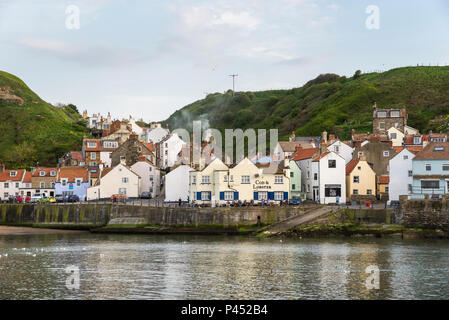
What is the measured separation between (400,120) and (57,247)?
232 ft

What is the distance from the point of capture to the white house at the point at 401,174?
2702 inches

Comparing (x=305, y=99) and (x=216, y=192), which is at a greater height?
(x=305, y=99)

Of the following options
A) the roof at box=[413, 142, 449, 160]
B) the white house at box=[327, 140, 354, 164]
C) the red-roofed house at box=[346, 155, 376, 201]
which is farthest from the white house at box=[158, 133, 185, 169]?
the roof at box=[413, 142, 449, 160]

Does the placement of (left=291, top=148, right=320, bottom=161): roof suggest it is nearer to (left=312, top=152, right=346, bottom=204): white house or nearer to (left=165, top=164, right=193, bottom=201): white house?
(left=312, top=152, right=346, bottom=204): white house

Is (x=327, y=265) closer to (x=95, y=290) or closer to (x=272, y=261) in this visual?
(x=272, y=261)

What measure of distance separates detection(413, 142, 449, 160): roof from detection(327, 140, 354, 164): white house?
16.2m

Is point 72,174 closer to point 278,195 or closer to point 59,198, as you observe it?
point 59,198

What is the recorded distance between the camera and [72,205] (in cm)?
7281

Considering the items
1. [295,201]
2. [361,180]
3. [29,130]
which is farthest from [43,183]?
[29,130]

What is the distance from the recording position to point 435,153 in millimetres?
66688

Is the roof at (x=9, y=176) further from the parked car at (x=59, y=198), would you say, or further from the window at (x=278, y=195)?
the window at (x=278, y=195)

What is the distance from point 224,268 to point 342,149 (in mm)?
44745

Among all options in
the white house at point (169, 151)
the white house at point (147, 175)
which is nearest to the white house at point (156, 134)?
the white house at point (169, 151)
